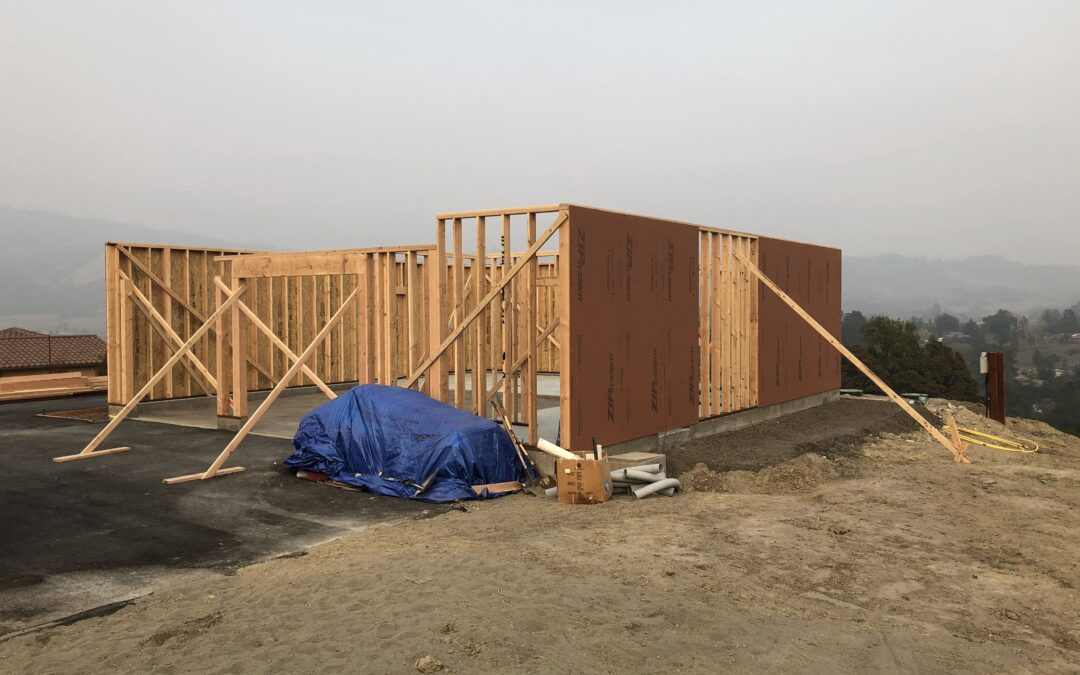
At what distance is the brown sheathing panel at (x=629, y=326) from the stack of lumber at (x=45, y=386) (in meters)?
12.5

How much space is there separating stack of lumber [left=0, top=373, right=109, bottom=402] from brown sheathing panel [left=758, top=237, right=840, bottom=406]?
13480 mm

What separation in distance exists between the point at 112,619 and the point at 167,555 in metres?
1.45

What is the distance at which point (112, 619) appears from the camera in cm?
485

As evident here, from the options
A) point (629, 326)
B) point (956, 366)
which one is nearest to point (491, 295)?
point (629, 326)

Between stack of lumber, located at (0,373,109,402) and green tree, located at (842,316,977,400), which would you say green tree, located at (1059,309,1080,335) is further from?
stack of lumber, located at (0,373,109,402)

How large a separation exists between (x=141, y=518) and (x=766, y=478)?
6.49 m

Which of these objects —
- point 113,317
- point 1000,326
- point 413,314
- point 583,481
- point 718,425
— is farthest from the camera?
point 1000,326

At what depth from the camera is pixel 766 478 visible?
30.4ft

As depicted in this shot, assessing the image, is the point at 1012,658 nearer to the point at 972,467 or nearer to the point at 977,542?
the point at 977,542

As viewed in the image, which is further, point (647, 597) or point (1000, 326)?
point (1000, 326)

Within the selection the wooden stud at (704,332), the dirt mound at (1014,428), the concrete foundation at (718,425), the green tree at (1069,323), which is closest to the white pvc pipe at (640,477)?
the concrete foundation at (718,425)

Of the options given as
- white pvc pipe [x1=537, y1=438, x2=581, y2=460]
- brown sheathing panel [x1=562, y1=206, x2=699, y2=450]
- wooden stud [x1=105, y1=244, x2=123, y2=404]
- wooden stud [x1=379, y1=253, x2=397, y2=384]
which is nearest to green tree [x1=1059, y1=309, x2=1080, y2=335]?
brown sheathing panel [x1=562, y1=206, x2=699, y2=450]

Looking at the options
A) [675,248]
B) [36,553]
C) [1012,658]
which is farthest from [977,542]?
[36,553]

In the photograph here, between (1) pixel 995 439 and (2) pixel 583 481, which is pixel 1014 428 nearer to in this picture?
(1) pixel 995 439
